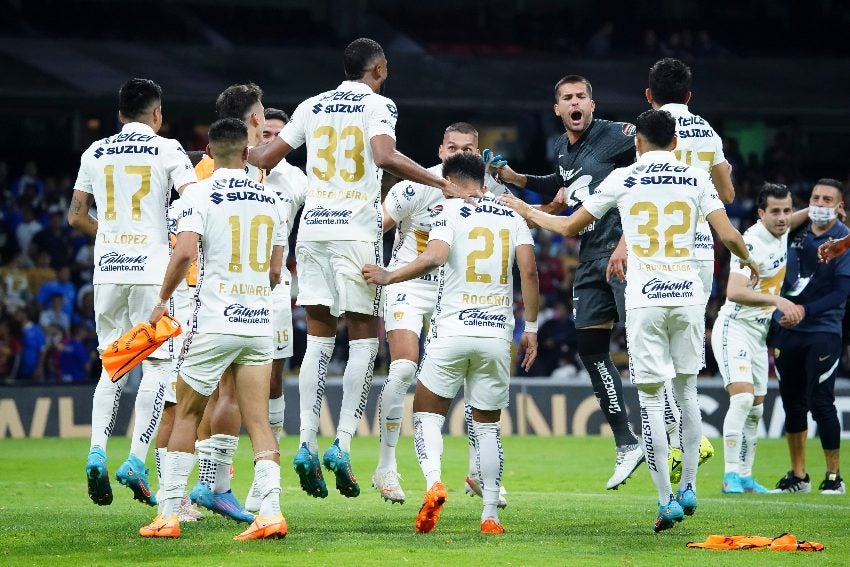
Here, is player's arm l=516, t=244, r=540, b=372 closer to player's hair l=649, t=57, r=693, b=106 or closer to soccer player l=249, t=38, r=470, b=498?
soccer player l=249, t=38, r=470, b=498

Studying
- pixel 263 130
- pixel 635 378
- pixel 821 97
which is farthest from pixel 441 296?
pixel 821 97

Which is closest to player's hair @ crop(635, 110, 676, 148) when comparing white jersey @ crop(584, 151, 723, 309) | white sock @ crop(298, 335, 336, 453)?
white jersey @ crop(584, 151, 723, 309)

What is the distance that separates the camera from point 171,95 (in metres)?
25.4

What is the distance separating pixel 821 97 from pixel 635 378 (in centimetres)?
2042

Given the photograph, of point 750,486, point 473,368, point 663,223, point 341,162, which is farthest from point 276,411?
point 750,486

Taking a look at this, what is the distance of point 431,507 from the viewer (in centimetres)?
945

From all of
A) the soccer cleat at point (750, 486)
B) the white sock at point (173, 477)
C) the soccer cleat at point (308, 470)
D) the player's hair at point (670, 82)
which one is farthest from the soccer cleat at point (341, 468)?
the soccer cleat at point (750, 486)

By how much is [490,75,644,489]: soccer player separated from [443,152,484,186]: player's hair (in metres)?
1.44

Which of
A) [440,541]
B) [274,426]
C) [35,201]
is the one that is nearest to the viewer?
[440,541]

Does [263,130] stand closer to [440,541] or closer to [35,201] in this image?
[440,541]

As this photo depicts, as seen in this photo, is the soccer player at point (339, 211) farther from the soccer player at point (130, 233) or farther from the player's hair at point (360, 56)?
the soccer player at point (130, 233)

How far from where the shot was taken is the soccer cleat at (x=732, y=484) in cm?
A: 1322

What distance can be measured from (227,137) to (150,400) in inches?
92.8

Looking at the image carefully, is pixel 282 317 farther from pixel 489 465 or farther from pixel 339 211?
pixel 489 465
